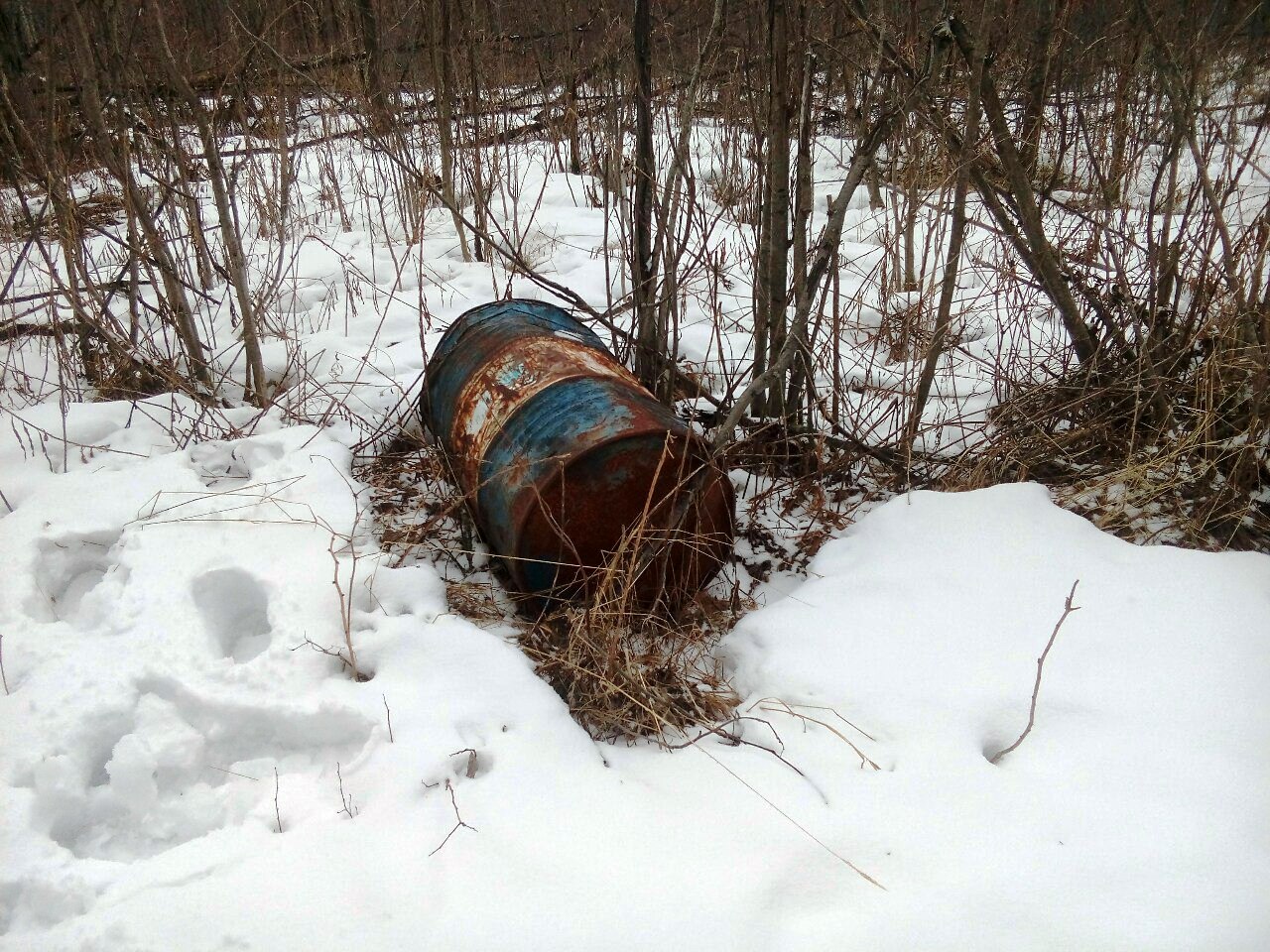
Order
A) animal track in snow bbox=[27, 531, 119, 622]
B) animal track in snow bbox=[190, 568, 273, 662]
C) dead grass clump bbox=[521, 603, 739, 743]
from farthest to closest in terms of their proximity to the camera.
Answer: animal track in snow bbox=[27, 531, 119, 622] < animal track in snow bbox=[190, 568, 273, 662] < dead grass clump bbox=[521, 603, 739, 743]

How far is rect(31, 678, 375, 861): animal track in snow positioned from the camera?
174 cm

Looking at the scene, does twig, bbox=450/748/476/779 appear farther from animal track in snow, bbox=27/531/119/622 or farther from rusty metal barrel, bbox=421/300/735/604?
animal track in snow, bbox=27/531/119/622

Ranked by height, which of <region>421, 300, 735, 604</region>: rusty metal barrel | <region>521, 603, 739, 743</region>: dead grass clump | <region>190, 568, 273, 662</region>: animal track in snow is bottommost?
<region>521, 603, 739, 743</region>: dead grass clump

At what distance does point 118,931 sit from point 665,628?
1.45 meters

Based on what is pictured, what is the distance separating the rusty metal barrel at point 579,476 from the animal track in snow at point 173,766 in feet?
2.37

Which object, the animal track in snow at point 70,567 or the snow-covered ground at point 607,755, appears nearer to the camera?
the snow-covered ground at point 607,755

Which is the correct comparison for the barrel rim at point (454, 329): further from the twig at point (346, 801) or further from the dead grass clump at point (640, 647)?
the twig at point (346, 801)

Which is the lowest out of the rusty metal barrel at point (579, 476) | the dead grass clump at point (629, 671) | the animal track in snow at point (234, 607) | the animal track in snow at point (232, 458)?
the dead grass clump at point (629, 671)

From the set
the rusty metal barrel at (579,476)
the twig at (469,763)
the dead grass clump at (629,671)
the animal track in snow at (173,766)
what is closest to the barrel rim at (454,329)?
the rusty metal barrel at (579,476)

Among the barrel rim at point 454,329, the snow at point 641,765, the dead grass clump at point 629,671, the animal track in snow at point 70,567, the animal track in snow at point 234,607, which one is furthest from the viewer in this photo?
the barrel rim at point 454,329

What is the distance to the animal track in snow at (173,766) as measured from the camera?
68.5 inches

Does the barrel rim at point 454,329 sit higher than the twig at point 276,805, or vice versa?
the barrel rim at point 454,329

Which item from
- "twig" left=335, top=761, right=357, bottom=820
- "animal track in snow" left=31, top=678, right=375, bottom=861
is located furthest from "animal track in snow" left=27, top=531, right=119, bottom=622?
"twig" left=335, top=761, right=357, bottom=820

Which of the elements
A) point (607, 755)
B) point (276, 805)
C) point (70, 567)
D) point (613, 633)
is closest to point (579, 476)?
point (613, 633)
